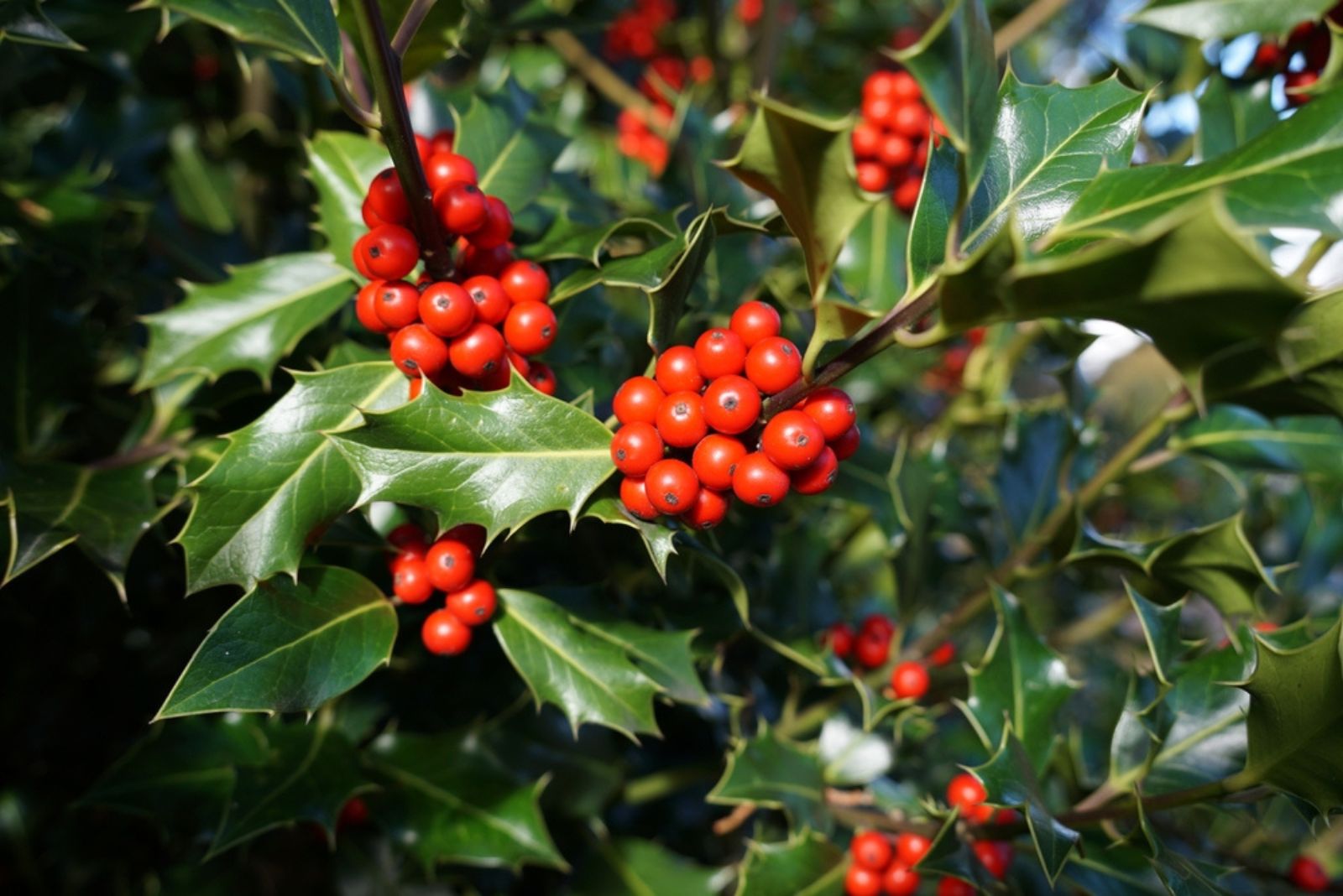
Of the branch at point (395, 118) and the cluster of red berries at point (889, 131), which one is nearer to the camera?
the branch at point (395, 118)

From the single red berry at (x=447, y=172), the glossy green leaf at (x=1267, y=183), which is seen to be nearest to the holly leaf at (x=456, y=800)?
the single red berry at (x=447, y=172)

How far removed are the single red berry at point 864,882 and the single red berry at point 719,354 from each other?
2.99ft

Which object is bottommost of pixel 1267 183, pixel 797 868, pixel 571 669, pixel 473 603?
pixel 797 868

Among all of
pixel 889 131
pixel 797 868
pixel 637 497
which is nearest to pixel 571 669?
pixel 637 497

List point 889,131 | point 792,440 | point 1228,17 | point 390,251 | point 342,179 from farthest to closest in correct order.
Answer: point 889,131
point 1228,17
point 342,179
point 390,251
point 792,440

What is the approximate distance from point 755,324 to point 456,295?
0.32m

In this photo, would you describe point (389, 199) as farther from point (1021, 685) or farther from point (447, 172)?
point (1021, 685)

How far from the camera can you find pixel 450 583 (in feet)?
3.57

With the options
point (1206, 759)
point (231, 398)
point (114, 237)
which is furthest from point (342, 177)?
point (1206, 759)

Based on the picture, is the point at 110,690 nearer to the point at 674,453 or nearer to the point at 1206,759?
the point at 674,453

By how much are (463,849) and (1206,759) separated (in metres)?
1.13

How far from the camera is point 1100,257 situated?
24.2 inches

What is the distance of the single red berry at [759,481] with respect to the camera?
0.87 m

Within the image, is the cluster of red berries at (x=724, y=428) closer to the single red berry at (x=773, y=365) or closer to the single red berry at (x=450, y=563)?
the single red berry at (x=773, y=365)
